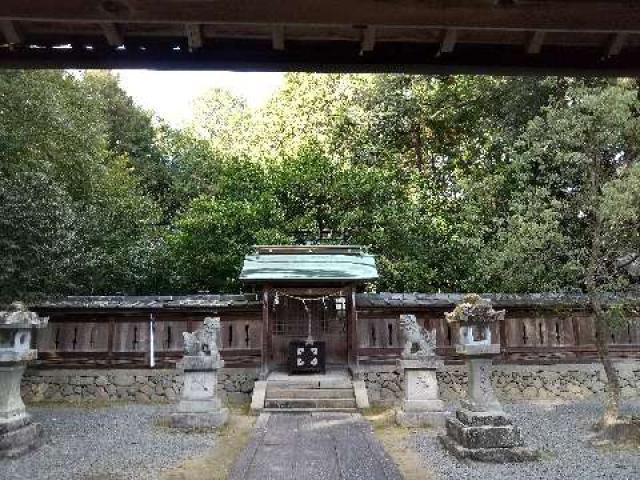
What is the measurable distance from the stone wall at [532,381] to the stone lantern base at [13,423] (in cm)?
802

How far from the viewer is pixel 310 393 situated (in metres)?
12.6

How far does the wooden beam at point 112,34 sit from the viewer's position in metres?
3.39

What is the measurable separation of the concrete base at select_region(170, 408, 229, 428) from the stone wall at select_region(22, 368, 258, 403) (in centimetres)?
329

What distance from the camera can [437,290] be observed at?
18.3 metres

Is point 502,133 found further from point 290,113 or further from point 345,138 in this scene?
point 290,113

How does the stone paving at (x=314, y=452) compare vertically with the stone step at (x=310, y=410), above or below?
below

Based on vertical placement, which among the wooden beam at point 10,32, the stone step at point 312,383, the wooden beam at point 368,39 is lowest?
the stone step at point 312,383

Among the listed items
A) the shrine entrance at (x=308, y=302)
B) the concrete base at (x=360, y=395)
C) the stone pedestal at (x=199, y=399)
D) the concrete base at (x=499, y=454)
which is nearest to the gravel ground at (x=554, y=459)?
the concrete base at (x=499, y=454)

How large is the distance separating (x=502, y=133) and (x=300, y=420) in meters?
13.5

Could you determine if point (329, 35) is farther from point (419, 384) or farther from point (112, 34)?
point (419, 384)

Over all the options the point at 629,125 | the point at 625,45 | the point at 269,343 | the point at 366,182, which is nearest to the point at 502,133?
the point at 366,182

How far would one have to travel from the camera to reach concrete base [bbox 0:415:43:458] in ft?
27.9

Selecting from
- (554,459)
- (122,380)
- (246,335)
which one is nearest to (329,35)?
(554,459)

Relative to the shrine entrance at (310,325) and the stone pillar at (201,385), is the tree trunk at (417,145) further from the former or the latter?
the stone pillar at (201,385)
